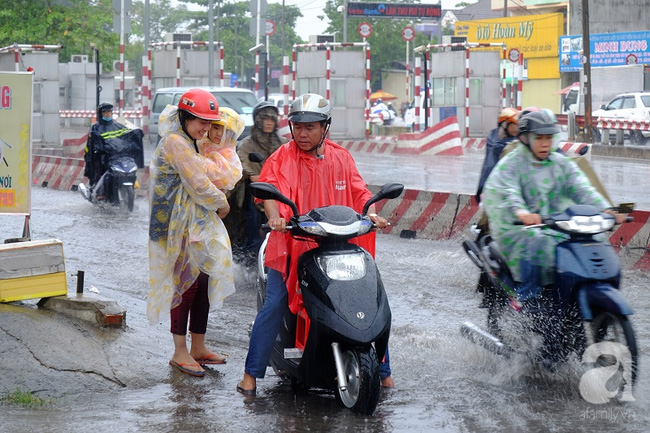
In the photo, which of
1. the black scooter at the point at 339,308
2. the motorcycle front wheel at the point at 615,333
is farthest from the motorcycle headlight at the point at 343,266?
the motorcycle front wheel at the point at 615,333

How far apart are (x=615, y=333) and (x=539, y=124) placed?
125cm

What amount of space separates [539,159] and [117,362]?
2635mm

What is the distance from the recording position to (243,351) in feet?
23.3

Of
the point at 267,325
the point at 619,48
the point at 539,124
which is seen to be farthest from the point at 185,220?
the point at 619,48

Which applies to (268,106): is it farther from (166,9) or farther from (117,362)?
(166,9)

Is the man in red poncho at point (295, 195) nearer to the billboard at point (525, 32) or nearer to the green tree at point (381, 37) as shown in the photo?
the billboard at point (525, 32)

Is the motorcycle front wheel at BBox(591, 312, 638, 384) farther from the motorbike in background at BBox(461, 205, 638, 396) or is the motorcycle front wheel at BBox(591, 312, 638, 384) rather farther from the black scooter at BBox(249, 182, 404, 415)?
the black scooter at BBox(249, 182, 404, 415)

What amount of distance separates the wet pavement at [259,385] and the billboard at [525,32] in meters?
53.5

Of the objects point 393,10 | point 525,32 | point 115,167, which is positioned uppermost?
point 525,32

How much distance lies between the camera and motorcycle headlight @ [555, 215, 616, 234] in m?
5.58

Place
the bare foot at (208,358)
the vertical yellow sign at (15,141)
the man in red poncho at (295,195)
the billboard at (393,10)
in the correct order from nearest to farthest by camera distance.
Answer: the man in red poncho at (295,195) < the bare foot at (208,358) < the vertical yellow sign at (15,141) < the billboard at (393,10)

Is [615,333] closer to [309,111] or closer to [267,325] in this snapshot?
[267,325]

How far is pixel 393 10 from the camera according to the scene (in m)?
45.7

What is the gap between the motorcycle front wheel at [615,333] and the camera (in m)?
5.41
